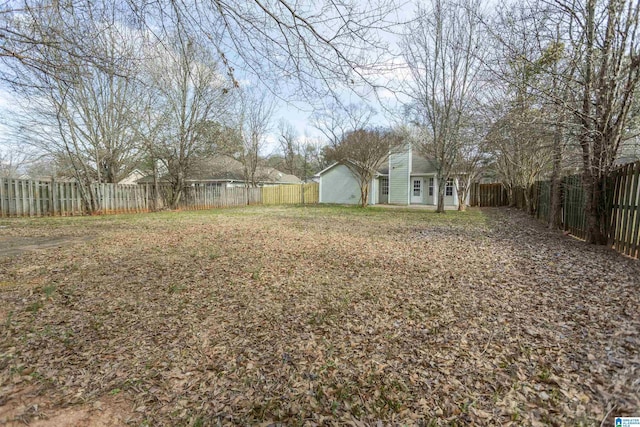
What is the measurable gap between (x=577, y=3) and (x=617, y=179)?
3252mm

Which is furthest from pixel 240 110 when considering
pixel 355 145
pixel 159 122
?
pixel 355 145

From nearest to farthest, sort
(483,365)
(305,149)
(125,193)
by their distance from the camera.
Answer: (483,365) < (125,193) < (305,149)

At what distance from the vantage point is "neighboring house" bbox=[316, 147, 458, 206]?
864 inches

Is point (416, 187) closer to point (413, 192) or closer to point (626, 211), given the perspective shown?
point (413, 192)

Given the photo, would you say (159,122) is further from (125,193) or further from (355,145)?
(355,145)

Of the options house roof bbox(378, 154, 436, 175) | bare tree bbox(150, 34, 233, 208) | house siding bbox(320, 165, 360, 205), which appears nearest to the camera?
bare tree bbox(150, 34, 233, 208)

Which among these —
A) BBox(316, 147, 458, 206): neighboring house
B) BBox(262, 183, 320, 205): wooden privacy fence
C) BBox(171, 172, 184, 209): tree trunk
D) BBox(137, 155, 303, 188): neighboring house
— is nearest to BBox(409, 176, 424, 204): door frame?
BBox(316, 147, 458, 206): neighboring house

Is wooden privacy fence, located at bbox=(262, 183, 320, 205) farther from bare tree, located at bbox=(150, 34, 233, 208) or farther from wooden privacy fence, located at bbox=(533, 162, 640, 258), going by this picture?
wooden privacy fence, located at bbox=(533, 162, 640, 258)

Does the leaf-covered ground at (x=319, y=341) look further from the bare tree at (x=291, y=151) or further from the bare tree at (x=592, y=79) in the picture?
the bare tree at (x=291, y=151)

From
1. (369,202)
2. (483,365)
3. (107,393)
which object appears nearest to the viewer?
(107,393)

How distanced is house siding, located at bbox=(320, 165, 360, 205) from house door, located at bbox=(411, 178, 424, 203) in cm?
400

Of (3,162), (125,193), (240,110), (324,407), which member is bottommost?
(324,407)

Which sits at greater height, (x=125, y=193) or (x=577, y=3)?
(x=577, y=3)

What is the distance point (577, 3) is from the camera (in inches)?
221
